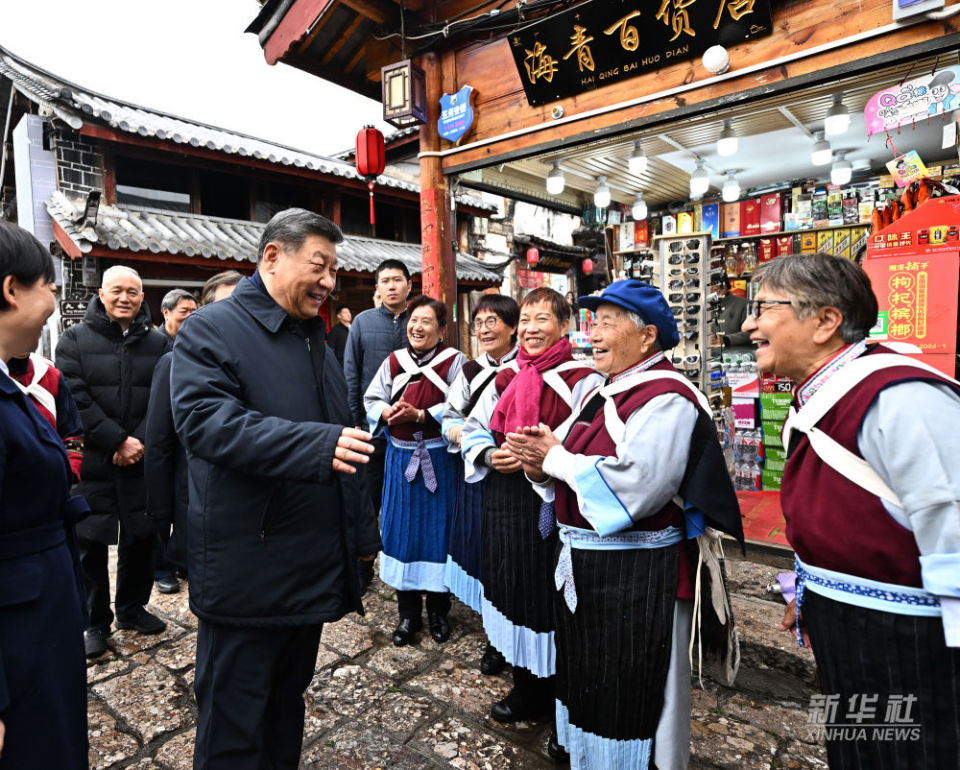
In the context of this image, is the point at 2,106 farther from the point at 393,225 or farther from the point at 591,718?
the point at 591,718

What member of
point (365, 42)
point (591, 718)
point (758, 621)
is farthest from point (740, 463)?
point (365, 42)

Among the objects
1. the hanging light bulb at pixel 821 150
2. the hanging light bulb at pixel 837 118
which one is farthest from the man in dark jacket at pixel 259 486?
the hanging light bulb at pixel 821 150

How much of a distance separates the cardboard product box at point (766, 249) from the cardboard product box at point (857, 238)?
0.87 meters

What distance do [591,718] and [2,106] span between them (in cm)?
1544

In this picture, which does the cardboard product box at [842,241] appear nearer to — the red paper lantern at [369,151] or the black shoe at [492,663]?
the red paper lantern at [369,151]

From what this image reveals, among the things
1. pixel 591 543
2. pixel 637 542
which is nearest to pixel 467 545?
pixel 591 543

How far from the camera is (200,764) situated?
6.27ft

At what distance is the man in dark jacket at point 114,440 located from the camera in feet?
12.0

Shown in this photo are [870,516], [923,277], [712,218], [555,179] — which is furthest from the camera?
[712,218]

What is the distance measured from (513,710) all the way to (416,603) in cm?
112

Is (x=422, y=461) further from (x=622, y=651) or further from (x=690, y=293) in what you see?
(x=690, y=293)

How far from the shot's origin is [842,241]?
675 centimetres

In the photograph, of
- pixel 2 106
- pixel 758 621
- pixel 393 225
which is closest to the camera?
pixel 758 621

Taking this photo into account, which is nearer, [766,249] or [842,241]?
[842,241]
